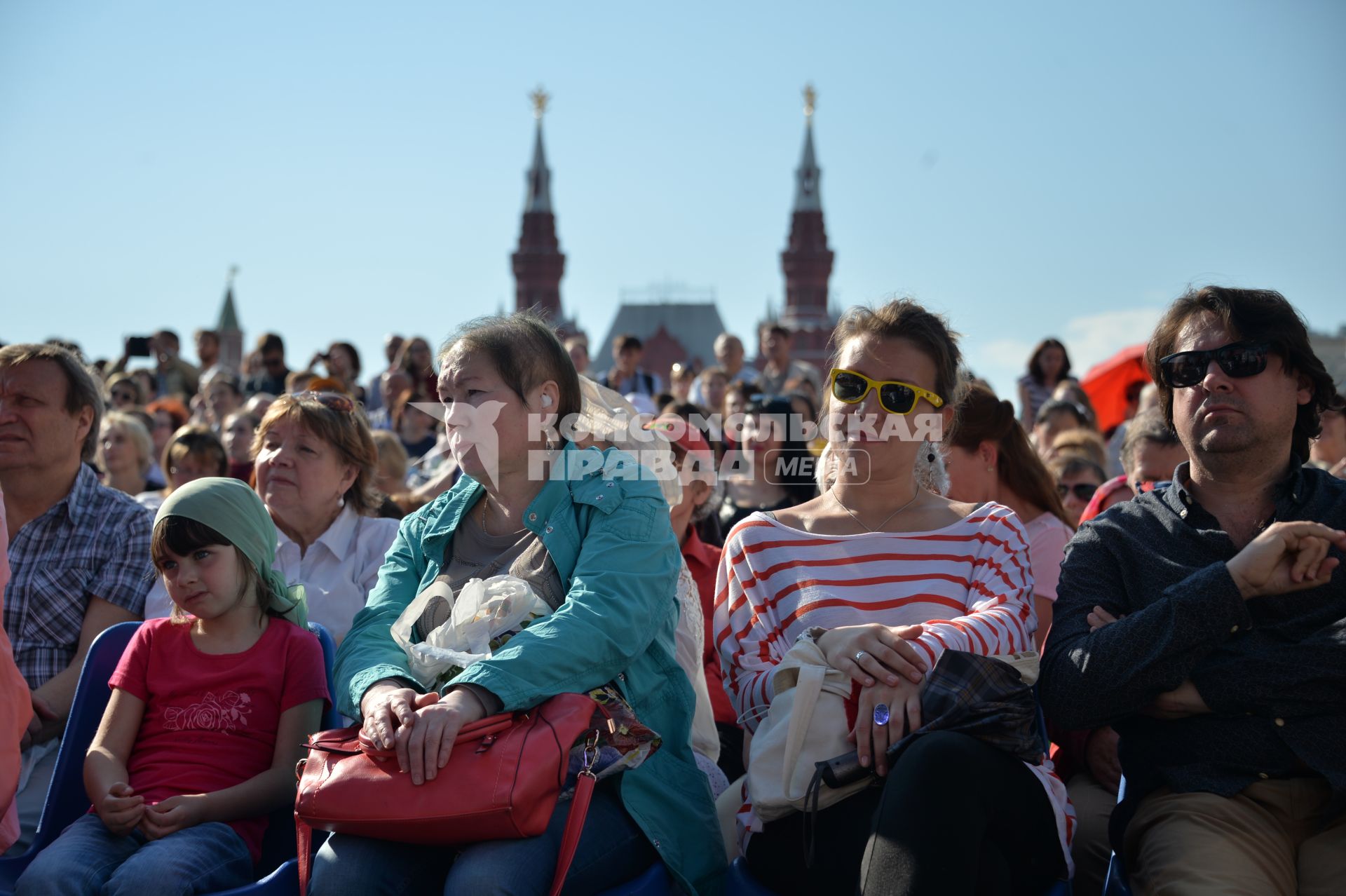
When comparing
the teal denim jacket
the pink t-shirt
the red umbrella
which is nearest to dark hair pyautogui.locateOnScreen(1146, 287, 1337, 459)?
the teal denim jacket

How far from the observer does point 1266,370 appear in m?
2.76

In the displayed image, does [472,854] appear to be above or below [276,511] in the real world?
below

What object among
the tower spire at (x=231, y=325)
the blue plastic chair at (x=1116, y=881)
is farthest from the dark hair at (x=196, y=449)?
the tower spire at (x=231, y=325)

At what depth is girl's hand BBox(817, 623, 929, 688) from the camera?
2.55 metres

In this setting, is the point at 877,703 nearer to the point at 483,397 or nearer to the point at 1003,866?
the point at 1003,866

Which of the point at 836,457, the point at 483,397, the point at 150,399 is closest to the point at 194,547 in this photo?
the point at 483,397

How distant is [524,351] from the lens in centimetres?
305

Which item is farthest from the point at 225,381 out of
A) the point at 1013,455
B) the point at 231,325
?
the point at 231,325

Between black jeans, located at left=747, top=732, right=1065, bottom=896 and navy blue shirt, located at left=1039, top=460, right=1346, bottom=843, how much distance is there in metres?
0.33

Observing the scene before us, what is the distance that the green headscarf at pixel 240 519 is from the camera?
10.3ft

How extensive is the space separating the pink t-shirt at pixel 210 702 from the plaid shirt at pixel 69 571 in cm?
69

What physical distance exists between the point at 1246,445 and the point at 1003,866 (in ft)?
3.79

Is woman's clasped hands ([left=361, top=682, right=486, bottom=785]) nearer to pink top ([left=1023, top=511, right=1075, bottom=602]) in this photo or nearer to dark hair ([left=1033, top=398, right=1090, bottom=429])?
pink top ([left=1023, top=511, right=1075, bottom=602])

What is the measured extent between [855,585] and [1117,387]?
7494 mm
